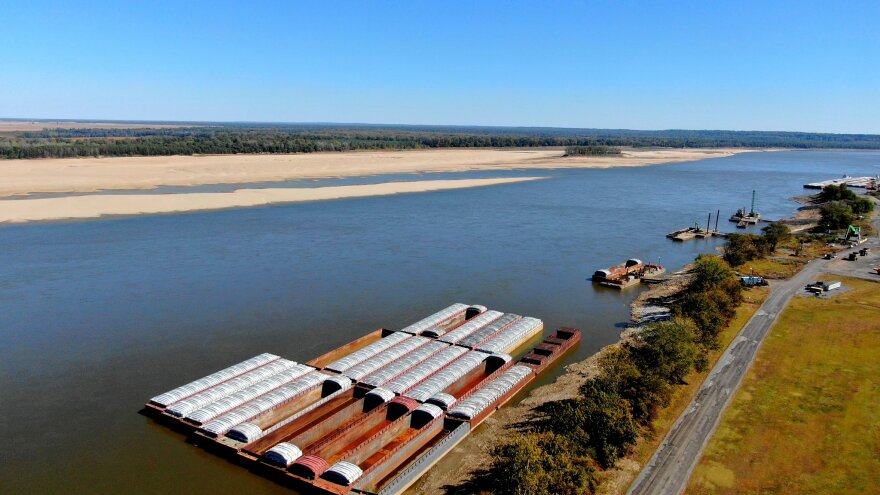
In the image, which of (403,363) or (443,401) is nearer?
(443,401)

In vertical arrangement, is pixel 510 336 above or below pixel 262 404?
above

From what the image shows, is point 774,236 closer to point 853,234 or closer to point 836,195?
point 853,234

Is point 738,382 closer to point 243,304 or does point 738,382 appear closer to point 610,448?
point 610,448

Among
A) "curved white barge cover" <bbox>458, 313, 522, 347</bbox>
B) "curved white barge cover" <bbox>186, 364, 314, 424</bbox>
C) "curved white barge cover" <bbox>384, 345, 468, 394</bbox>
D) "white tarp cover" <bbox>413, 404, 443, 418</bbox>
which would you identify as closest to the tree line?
"white tarp cover" <bbox>413, 404, 443, 418</bbox>

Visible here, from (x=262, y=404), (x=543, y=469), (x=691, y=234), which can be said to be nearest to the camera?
(x=543, y=469)

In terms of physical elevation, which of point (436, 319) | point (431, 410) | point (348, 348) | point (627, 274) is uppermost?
point (627, 274)

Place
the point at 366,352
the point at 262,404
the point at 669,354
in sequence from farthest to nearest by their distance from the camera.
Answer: the point at 366,352 < the point at 669,354 < the point at 262,404

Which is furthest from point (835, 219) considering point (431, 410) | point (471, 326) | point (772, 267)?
point (431, 410)
